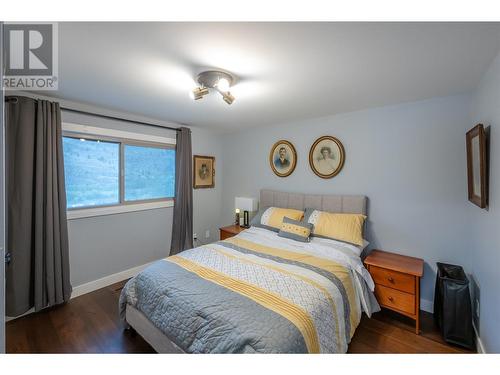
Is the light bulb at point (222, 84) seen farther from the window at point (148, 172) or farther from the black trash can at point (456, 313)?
the black trash can at point (456, 313)

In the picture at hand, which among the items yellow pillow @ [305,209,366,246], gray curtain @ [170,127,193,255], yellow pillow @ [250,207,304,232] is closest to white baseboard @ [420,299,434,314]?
yellow pillow @ [305,209,366,246]

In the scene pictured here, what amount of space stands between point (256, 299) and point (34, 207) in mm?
2395

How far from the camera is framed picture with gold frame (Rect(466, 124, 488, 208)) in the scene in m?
1.54

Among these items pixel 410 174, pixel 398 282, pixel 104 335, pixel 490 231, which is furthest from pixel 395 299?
pixel 104 335

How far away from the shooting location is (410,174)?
7.81ft

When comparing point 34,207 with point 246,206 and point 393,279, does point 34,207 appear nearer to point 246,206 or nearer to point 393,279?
point 246,206

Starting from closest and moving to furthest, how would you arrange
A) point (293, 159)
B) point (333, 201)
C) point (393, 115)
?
point (393, 115), point (333, 201), point (293, 159)

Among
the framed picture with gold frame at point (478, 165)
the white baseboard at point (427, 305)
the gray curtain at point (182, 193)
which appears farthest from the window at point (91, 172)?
the white baseboard at point (427, 305)
